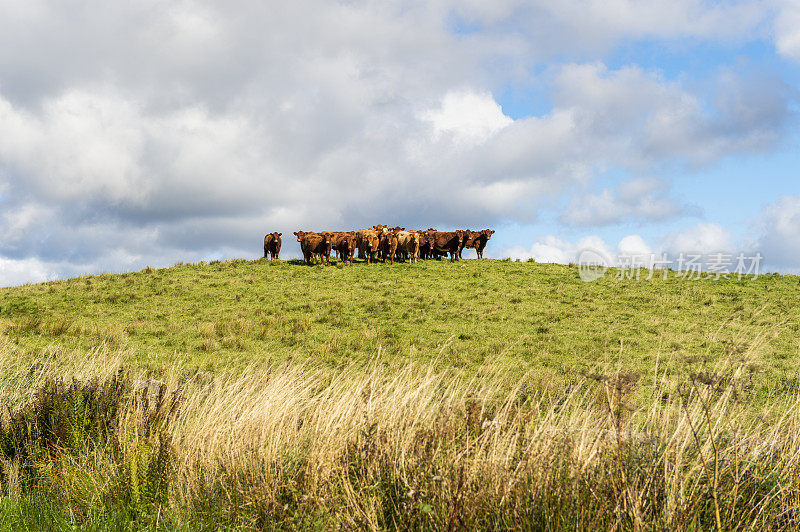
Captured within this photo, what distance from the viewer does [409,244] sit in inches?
1359

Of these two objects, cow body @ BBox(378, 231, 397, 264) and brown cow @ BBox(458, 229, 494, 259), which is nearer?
cow body @ BBox(378, 231, 397, 264)

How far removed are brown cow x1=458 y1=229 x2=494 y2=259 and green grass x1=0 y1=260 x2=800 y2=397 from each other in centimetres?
539

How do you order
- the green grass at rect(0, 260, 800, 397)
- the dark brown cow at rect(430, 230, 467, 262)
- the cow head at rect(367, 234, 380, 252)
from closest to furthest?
the green grass at rect(0, 260, 800, 397) → the cow head at rect(367, 234, 380, 252) → the dark brown cow at rect(430, 230, 467, 262)

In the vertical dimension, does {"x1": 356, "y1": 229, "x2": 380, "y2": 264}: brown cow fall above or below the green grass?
above

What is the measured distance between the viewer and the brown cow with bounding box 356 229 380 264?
112 ft

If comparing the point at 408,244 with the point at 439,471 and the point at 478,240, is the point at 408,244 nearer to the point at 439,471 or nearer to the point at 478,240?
the point at 478,240

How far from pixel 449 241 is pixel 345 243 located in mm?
7725

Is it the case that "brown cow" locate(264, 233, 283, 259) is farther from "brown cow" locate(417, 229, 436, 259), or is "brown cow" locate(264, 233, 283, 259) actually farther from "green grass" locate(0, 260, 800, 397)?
"brown cow" locate(417, 229, 436, 259)

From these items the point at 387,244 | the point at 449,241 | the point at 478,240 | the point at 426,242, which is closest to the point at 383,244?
the point at 387,244

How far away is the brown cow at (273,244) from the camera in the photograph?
37.8 meters

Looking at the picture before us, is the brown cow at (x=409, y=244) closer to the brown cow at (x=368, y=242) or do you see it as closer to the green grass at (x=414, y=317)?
the brown cow at (x=368, y=242)

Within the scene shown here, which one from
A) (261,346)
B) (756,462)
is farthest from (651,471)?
(261,346)

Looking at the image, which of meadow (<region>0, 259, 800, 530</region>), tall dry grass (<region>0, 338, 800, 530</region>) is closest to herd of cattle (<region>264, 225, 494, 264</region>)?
meadow (<region>0, 259, 800, 530</region>)

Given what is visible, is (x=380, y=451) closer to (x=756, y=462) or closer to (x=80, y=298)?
(x=756, y=462)
